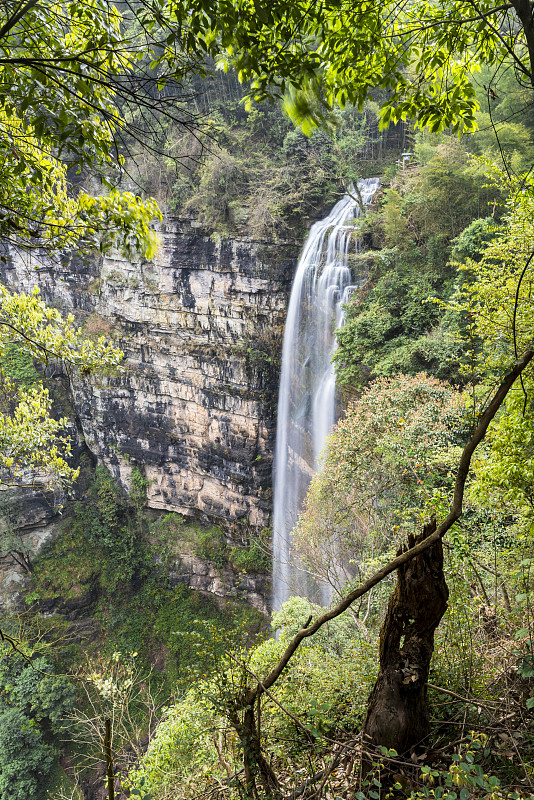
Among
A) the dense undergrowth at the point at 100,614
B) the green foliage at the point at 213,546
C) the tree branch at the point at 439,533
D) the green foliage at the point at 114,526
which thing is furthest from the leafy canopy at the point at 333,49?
the green foliage at the point at 114,526

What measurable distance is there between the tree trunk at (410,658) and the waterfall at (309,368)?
8.52 m

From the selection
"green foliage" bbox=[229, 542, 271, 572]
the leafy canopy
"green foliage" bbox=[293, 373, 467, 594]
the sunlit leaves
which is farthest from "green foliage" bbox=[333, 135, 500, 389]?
"green foliage" bbox=[229, 542, 271, 572]

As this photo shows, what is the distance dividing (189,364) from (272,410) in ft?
12.1

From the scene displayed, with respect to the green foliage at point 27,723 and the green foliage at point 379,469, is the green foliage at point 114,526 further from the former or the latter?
the green foliage at point 379,469

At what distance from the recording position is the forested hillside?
181 centimetres

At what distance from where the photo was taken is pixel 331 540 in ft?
26.3

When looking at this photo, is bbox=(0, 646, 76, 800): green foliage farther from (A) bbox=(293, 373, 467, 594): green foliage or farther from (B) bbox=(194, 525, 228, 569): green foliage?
(A) bbox=(293, 373, 467, 594): green foliage

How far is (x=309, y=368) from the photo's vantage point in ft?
40.4

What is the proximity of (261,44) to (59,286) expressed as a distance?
1768 centimetres

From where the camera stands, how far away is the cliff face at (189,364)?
13984 mm

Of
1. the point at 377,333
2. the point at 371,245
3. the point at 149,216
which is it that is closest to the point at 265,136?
the point at 371,245

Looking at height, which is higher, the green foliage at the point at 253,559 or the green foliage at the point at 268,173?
the green foliage at the point at 268,173

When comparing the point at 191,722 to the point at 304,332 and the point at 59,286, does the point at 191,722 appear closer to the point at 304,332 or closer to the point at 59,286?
the point at 304,332

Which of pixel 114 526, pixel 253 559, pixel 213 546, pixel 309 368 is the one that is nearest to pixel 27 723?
pixel 114 526
